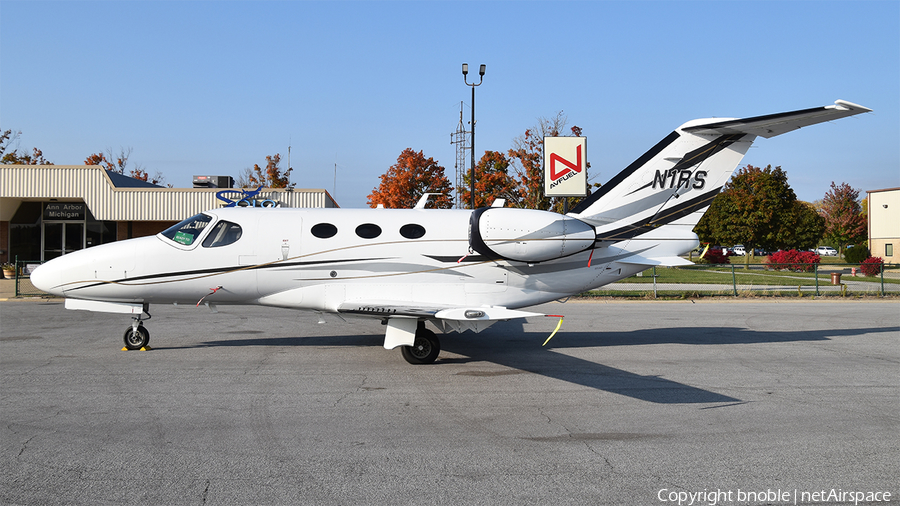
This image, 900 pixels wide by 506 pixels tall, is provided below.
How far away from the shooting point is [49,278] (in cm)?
1086

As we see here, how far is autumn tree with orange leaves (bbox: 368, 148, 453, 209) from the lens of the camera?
42.6m

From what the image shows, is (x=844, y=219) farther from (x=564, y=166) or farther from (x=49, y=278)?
(x=49, y=278)

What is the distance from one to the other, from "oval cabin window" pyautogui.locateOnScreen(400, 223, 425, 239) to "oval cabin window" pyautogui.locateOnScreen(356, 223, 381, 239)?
17.9 inches

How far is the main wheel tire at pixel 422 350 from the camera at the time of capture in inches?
409

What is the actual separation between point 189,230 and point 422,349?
484 cm

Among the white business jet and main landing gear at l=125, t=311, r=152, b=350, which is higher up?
the white business jet

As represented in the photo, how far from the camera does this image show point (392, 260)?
10836 millimetres

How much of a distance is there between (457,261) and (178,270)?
5065 millimetres

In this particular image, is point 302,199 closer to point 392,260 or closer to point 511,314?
point 392,260

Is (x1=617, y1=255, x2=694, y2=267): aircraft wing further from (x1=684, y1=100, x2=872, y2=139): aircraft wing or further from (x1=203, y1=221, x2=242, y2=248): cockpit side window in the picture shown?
(x1=203, y1=221, x2=242, y2=248): cockpit side window

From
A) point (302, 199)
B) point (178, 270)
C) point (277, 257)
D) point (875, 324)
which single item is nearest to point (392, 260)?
point (277, 257)

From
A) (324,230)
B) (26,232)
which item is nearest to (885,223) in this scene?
(324,230)

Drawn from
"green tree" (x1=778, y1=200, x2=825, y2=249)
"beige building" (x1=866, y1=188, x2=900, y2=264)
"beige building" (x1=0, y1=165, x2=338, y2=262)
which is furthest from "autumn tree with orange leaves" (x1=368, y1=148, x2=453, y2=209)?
"beige building" (x1=866, y1=188, x2=900, y2=264)

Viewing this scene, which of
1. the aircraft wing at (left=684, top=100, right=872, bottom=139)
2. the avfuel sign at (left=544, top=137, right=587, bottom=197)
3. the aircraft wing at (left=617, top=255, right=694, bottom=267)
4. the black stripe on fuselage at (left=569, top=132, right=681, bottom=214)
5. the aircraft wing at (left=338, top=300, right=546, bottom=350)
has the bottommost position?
the aircraft wing at (left=338, top=300, right=546, bottom=350)
